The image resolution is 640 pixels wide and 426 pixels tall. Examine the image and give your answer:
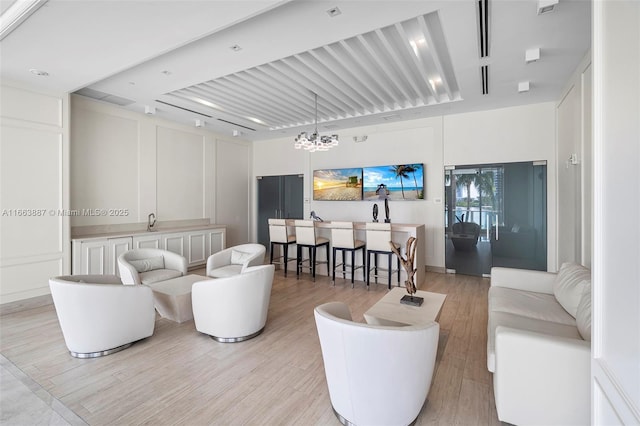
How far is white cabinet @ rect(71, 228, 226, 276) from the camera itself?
14.9 feet

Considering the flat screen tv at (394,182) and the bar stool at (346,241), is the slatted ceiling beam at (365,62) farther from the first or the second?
the bar stool at (346,241)

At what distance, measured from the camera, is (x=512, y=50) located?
3.34 meters

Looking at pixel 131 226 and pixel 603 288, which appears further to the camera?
pixel 131 226

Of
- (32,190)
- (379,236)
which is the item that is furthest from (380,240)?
(32,190)

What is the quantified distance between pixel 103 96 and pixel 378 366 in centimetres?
584

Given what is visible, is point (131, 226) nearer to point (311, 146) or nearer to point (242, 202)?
point (242, 202)

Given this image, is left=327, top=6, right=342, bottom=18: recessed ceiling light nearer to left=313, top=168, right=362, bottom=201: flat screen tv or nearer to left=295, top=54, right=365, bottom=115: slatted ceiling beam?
left=295, top=54, right=365, bottom=115: slatted ceiling beam

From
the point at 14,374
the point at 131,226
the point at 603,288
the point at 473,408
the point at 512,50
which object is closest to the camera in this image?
the point at 603,288

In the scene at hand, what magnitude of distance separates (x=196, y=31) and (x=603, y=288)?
352 cm

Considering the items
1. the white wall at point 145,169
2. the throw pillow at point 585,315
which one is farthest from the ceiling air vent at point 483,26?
the white wall at point 145,169

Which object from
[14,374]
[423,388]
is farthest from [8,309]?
[423,388]

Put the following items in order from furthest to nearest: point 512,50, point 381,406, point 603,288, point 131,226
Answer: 1. point 131,226
2. point 512,50
3. point 381,406
4. point 603,288

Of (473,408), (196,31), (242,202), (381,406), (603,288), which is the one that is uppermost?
(196,31)

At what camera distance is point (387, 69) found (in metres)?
3.91
